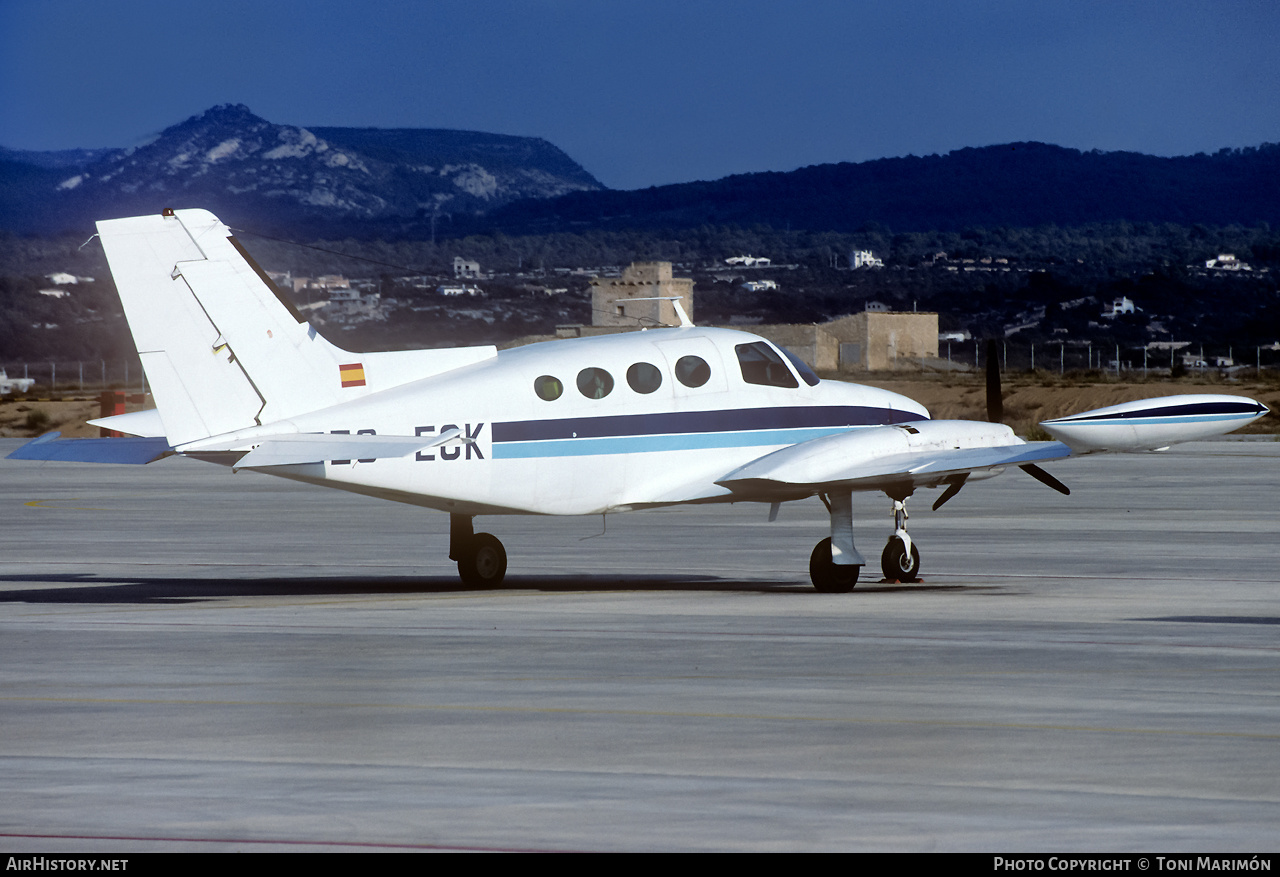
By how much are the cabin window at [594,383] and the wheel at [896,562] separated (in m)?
4.30

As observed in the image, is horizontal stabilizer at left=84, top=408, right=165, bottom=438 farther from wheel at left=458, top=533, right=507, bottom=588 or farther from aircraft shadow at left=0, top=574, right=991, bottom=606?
wheel at left=458, top=533, right=507, bottom=588

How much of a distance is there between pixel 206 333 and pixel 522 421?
3.74m

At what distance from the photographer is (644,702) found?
13.5 m

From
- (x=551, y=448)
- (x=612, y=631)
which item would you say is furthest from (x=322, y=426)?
(x=612, y=631)

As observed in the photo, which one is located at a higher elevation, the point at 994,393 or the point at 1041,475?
the point at 994,393

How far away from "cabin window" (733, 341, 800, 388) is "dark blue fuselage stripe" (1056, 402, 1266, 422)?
3.64 meters

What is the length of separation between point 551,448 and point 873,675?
718 centimetres

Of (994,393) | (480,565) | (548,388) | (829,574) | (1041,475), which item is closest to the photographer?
(548,388)

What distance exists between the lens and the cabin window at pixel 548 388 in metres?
21.0

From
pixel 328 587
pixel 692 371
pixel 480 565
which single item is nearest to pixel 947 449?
pixel 692 371

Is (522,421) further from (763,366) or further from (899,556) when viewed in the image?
(899,556)
